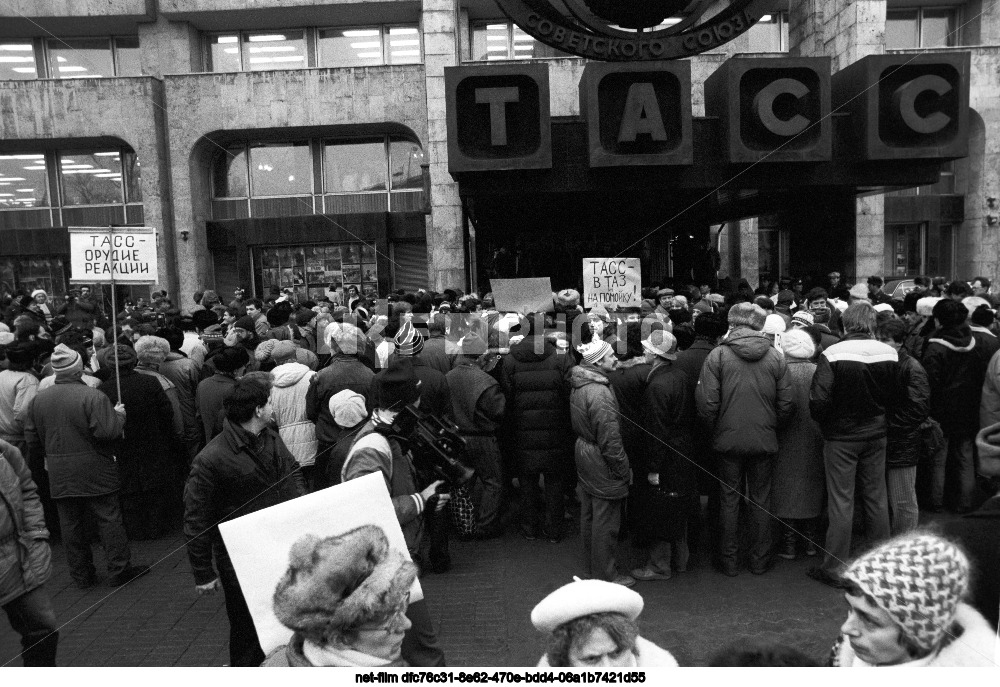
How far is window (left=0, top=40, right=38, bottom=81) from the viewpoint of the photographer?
863 inches

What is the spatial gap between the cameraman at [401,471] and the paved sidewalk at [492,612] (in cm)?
92

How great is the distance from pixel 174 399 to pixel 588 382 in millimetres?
4052

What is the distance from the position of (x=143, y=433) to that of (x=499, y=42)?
1886cm

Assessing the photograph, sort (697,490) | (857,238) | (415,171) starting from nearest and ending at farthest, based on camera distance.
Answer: (697,490) < (857,238) < (415,171)

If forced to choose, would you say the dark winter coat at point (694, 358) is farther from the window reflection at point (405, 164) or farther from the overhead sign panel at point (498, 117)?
the window reflection at point (405, 164)

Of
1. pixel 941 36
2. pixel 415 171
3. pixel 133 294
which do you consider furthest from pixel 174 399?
pixel 941 36

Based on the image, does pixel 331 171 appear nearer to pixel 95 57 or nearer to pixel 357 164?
pixel 357 164

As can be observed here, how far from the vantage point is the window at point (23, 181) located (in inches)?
915

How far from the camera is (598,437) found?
508 centimetres

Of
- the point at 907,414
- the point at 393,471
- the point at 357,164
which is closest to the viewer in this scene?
the point at 393,471

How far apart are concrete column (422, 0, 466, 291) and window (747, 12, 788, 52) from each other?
1074 cm

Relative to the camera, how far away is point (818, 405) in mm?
4945

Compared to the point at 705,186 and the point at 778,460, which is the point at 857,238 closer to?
the point at 705,186

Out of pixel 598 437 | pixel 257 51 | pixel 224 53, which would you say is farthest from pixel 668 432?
pixel 224 53
